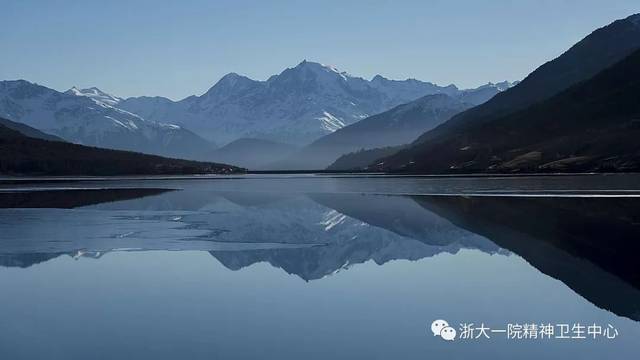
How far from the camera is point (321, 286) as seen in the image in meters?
41.5

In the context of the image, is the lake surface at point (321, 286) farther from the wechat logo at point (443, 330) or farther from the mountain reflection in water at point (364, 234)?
the wechat logo at point (443, 330)

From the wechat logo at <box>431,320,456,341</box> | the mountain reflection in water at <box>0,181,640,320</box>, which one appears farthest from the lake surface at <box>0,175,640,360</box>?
the wechat logo at <box>431,320,456,341</box>

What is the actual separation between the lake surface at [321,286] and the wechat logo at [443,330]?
0.36m

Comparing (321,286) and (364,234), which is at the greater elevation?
(364,234)

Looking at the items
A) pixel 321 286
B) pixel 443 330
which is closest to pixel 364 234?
pixel 321 286

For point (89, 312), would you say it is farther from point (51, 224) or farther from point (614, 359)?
point (51, 224)

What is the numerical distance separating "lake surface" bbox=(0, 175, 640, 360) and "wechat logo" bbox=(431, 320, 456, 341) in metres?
0.36

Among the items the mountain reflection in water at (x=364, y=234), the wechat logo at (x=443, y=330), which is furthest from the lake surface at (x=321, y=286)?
the wechat logo at (x=443, y=330)

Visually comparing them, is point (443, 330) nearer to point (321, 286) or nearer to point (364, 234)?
point (321, 286)

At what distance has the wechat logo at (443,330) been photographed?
28625 millimetres

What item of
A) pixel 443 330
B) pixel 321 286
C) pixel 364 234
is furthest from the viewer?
pixel 364 234

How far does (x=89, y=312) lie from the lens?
112ft

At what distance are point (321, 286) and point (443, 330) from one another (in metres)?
13.1

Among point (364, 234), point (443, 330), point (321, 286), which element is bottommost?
point (443, 330)
